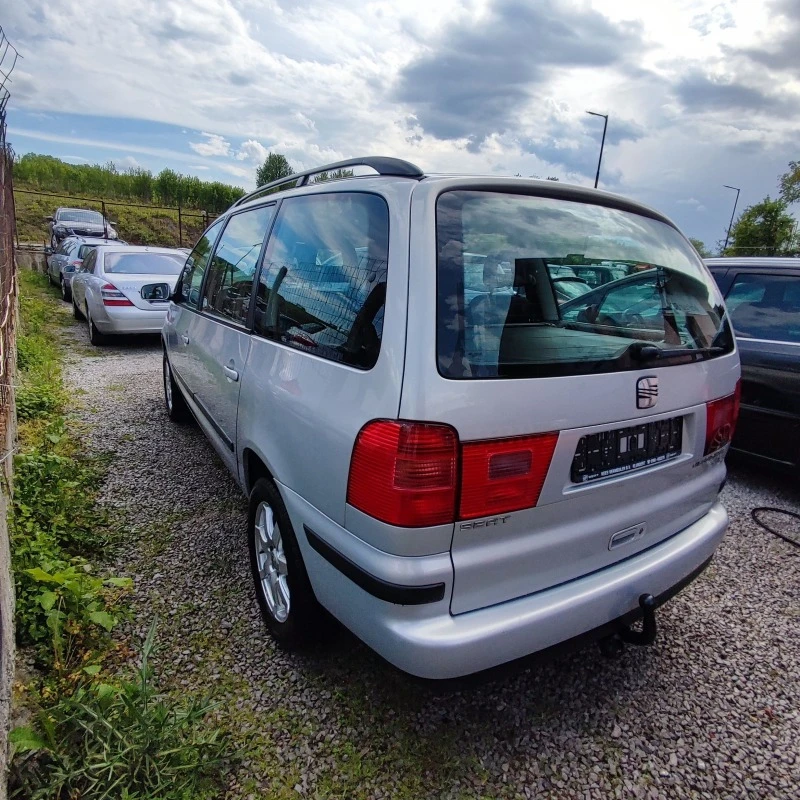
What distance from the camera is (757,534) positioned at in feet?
11.1

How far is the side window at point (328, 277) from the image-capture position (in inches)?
66.1

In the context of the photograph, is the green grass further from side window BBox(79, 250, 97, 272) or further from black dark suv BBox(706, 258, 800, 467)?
side window BBox(79, 250, 97, 272)

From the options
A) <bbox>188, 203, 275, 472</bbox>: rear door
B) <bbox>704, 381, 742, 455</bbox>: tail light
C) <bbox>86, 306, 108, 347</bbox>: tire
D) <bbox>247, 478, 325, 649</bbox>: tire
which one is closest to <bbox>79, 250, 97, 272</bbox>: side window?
<bbox>86, 306, 108, 347</bbox>: tire

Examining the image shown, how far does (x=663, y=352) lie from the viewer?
6.22ft

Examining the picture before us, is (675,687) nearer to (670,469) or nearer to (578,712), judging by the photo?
(578,712)

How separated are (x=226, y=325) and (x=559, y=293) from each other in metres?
1.72

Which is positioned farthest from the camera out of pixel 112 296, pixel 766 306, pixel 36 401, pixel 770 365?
pixel 112 296

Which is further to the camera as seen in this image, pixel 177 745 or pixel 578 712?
pixel 578 712

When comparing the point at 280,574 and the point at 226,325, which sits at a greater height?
the point at 226,325

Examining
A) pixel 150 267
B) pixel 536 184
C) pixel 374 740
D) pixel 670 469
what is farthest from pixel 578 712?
pixel 150 267

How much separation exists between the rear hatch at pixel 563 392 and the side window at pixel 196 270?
8.29 feet

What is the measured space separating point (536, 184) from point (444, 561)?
1313mm

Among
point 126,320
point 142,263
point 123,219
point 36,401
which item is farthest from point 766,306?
point 123,219

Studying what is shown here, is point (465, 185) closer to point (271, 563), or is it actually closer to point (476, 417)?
point (476, 417)
